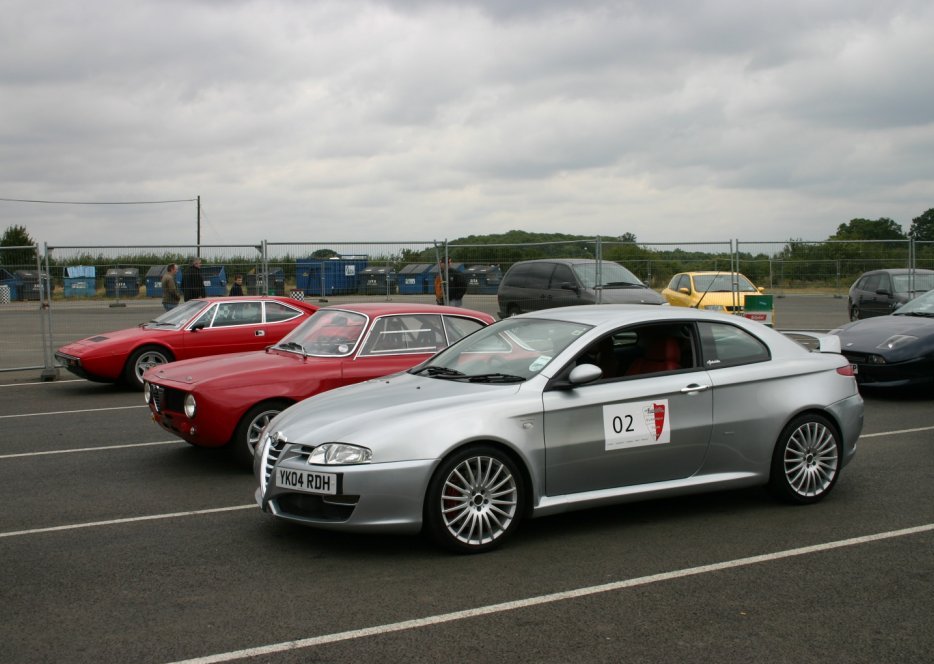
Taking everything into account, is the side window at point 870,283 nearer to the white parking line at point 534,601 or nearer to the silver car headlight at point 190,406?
the white parking line at point 534,601

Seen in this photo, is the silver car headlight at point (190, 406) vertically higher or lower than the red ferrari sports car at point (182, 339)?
lower

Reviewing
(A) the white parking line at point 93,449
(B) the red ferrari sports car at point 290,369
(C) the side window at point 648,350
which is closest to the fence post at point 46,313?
(A) the white parking line at point 93,449

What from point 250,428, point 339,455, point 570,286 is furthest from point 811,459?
point 570,286

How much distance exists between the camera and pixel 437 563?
534 centimetres

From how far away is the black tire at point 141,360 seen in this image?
13.4 meters

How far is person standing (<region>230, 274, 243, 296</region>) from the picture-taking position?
58.6ft

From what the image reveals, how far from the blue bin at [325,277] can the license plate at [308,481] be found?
13263 millimetres

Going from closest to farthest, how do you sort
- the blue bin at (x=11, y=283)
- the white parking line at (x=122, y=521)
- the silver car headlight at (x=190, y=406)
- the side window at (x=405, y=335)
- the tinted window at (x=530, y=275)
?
the white parking line at (x=122, y=521), the silver car headlight at (x=190, y=406), the side window at (x=405, y=335), the blue bin at (x=11, y=283), the tinted window at (x=530, y=275)

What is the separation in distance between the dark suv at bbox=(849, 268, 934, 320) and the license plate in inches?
669

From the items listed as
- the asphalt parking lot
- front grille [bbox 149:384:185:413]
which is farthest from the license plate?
front grille [bbox 149:384:185:413]

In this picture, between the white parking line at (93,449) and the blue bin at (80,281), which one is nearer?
the white parking line at (93,449)

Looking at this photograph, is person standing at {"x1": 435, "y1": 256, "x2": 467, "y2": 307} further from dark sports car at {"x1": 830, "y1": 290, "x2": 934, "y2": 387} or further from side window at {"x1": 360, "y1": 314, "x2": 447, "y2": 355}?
side window at {"x1": 360, "y1": 314, "x2": 447, "y2": 355}

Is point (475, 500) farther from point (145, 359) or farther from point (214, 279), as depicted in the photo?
point (214, 279)

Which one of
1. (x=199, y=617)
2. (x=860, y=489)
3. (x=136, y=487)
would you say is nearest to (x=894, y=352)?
(x=860, y=489)
